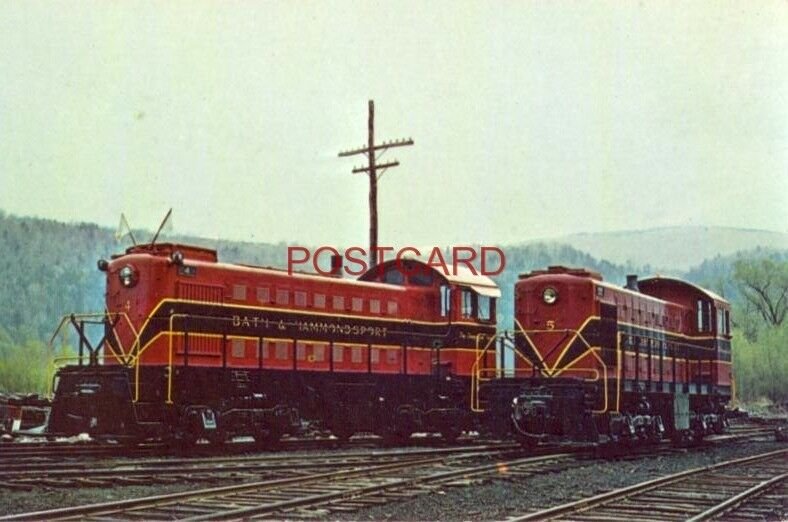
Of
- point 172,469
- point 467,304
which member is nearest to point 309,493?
point 172,469

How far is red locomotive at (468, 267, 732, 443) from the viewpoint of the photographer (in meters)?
13.6

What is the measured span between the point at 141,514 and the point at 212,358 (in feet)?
20.8

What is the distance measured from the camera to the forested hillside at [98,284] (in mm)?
14195

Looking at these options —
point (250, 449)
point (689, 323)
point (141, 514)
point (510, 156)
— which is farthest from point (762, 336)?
point (141, 514)

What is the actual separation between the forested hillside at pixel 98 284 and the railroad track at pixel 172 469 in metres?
3.05

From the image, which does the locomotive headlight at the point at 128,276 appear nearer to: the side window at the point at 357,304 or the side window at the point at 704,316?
the side window at the point at 357,304

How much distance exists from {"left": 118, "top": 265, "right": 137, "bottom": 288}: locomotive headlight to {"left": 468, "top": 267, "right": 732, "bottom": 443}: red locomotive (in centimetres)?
522

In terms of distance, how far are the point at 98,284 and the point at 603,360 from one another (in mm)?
9722

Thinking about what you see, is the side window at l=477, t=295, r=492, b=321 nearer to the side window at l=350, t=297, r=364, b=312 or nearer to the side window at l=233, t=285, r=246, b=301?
the side window at l=350, t=297, r=364, b=312

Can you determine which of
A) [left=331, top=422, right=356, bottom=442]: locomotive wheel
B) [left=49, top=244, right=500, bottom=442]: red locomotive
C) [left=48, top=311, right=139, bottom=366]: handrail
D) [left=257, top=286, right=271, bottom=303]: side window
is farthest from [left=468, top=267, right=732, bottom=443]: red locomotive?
[left=48, top=311, right=139, bottom=366]: handrail

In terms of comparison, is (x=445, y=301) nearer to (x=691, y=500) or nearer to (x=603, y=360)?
(x=603, y=360)

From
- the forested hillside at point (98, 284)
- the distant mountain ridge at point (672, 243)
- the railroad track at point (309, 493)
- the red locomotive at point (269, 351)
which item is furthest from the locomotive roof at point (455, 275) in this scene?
the railroad track at point (309, 493)

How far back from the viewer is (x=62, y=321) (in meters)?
13.1

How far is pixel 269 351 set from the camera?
14.7 m
